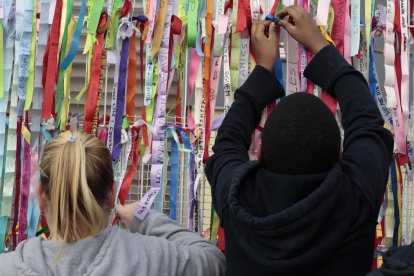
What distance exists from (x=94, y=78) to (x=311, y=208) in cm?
134

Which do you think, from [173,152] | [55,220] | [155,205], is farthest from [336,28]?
[55,220]

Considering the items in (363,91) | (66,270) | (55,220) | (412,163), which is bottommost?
(66,270)

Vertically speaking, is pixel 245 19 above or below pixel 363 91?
above

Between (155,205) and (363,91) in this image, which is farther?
(155,205)

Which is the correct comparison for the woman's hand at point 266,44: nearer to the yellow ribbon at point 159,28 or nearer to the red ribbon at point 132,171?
the yellow ribbon at point 159,28

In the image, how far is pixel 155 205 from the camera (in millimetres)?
3064

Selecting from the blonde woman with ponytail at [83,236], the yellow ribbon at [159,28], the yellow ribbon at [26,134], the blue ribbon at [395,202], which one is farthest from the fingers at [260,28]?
the yellow ribbon at [26,134]

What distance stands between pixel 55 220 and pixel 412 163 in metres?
1.66

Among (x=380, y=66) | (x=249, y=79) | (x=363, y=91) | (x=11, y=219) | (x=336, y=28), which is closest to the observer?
(x=363, y=91)

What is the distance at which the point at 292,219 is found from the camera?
2.07 metres

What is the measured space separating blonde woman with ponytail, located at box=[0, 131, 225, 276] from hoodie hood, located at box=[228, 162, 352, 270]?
0.29 m

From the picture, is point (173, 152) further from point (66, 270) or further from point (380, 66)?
point (380, 66)

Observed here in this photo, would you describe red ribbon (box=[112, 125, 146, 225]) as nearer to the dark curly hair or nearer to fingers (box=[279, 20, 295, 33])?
fingers (box=[279, 20, 295, 33])

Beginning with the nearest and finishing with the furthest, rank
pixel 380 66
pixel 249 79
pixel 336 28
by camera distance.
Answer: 1. pixel 249 79
2. pixel 336 28
3. pixel 380 66
